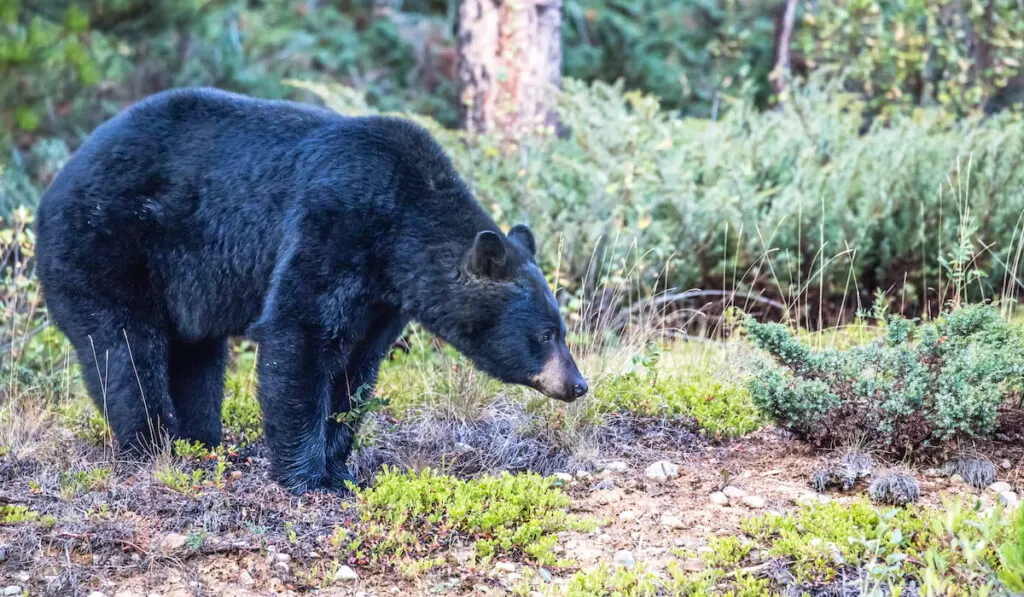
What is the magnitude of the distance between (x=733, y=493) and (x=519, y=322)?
117cm

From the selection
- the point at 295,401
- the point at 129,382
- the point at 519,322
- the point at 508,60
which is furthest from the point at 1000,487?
the point at 508,60

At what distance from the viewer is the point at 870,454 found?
4840 millimetres

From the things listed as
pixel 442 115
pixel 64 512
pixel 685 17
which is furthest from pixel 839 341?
pixel 685 17

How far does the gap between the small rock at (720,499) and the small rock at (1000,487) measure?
1.09 meters

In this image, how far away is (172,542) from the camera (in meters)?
4.09

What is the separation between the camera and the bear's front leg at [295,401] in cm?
468

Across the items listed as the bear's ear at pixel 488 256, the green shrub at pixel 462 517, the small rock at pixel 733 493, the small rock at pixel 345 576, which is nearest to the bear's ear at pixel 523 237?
the bear's ear at pixel 488 256

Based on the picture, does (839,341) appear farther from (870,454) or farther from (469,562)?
(469,562)

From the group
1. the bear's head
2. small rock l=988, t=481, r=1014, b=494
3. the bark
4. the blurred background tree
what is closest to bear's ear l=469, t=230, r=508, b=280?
the bear's head

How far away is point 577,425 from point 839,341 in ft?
6.81

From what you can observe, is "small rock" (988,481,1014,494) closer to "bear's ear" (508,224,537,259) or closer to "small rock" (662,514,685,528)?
"small rock" (662,514,685,528)

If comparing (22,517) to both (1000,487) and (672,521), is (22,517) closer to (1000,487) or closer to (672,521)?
(672,521)

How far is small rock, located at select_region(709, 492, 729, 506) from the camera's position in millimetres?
4547

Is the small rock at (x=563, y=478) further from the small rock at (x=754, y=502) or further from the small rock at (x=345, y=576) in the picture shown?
the small rock at (x=345, y=576)
